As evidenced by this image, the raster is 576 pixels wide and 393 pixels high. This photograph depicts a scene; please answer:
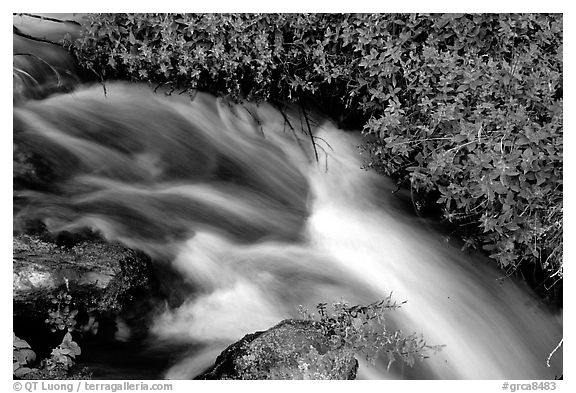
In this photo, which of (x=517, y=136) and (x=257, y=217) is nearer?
(x=517, y=136)

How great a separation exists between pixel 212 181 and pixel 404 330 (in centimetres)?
126

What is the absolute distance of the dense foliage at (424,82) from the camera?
2904mm

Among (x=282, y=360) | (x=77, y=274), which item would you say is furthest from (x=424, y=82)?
(x=77, y=274)

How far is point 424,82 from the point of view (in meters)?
3.04

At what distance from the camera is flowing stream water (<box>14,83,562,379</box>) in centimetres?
300

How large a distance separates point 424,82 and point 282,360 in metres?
1.59

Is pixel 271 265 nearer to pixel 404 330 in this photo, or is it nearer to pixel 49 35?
pixel 404 330

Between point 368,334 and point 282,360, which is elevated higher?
point 368,334

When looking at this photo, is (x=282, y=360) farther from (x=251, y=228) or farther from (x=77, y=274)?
(x=77, y=274)

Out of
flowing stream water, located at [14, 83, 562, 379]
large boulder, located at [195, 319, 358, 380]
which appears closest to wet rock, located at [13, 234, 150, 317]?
flowing stream water, located at [14, 83, 562, 379]

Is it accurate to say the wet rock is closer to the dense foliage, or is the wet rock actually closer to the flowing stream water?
the flowing stream water

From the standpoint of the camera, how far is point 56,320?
2938mm

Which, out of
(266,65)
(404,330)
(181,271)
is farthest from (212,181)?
(404,330)

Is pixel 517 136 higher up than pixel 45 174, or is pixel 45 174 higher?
pixel 517 136
